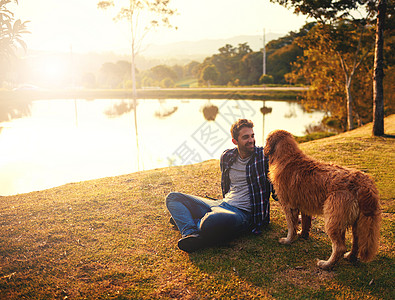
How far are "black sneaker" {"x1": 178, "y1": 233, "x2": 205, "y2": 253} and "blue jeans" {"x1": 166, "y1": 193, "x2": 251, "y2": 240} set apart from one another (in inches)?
3.4

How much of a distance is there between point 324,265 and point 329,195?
90cm

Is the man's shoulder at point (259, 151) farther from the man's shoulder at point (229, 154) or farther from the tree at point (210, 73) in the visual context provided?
the tree at point (210, 73)

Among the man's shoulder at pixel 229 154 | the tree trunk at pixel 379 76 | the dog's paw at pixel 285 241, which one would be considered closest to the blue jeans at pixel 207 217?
the dog's paw at pixel 285 241

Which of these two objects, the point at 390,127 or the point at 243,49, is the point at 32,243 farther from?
the point at 243,49

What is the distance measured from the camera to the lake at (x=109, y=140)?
35.7 ft

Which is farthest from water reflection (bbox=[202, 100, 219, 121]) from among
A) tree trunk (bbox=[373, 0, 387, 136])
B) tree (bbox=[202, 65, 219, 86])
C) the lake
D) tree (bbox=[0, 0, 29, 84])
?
tree (bbox=[202, 65, 219, 86])

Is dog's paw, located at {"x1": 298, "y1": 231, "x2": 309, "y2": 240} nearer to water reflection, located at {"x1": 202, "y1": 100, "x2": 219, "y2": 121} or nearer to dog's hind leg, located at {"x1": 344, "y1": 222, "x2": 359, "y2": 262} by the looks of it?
dog's hind leg, located at {"x1": 344, "y1": 222, "x2": 359, "y2": 262}

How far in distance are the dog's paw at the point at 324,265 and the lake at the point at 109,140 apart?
8084 millimetres

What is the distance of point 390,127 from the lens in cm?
1245

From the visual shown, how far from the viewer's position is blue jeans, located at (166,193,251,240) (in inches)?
151

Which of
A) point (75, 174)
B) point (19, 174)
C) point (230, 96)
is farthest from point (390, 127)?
point (230, 96)

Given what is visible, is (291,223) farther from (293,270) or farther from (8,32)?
(8,32)

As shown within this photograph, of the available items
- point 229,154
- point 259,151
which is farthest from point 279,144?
point 229,154

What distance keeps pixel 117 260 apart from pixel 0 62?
4.31m
